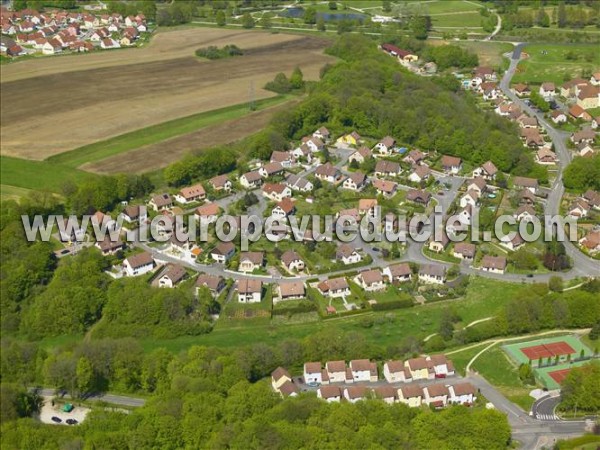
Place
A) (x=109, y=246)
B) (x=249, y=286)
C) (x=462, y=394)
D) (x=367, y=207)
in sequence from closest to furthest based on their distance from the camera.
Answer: (x=462, y=394) < (x=249, y=286) < (x=109, y=246) < (x=367, y=207)

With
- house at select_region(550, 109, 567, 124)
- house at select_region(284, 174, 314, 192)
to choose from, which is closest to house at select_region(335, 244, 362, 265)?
house at select_region(284, 174, 314, 192)

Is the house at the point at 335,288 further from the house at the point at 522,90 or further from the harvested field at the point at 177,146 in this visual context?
the house at the point at 522,90

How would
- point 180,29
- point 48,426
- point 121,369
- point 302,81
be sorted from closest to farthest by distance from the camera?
point 48,426, point 121,369, point 302,81, point 180,29

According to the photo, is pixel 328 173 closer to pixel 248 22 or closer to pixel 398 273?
pixel 398 273

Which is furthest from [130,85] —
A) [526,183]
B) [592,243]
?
[592,243]

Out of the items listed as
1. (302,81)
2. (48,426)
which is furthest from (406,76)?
(48,426)

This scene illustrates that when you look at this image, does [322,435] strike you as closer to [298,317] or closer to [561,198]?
[298,317]
